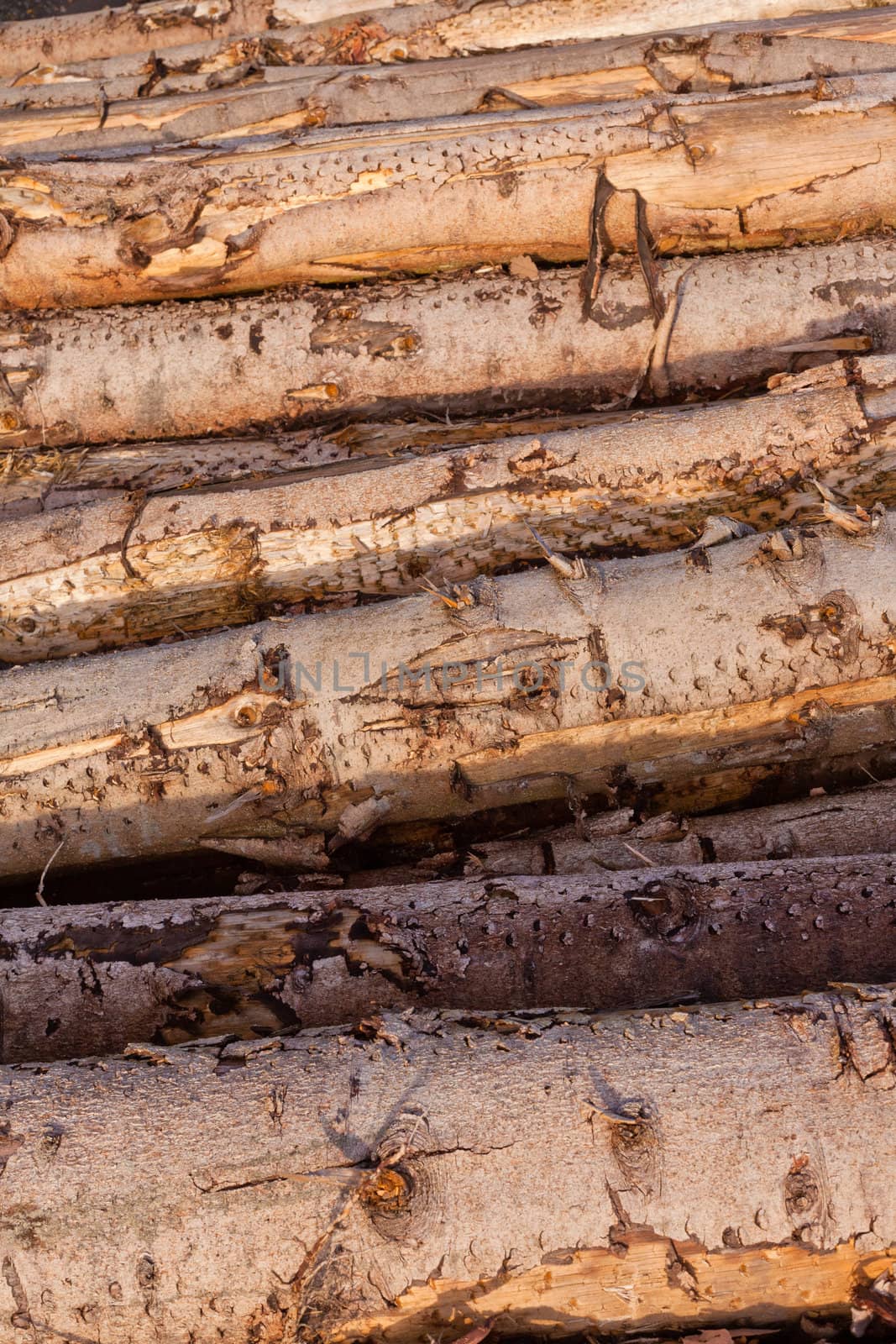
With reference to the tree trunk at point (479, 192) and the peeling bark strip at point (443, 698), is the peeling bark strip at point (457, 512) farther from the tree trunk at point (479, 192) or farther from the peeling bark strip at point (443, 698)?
the tree trunk at point (479, 192)

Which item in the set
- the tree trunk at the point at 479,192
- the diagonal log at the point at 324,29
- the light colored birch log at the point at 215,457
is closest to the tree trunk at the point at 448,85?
the diagonal log at the point at 324,29

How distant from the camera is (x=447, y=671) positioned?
253cm

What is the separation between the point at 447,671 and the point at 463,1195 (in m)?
1.28

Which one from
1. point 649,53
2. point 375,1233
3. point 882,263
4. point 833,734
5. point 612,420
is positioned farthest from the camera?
point 649,53

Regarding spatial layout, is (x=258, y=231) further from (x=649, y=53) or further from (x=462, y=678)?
(x=462, y=678)

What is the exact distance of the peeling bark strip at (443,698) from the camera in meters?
2.51

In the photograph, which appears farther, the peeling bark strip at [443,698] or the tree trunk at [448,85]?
the tree trunk at [448,85]

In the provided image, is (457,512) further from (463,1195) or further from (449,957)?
(463,1195)

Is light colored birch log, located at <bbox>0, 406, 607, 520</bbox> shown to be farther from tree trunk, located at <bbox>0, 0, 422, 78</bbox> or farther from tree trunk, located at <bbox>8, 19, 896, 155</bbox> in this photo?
tree trunk, located at <bbox>0, 0, 422, 78</bbox>

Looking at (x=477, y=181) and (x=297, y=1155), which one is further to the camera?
(x=477, y=181)

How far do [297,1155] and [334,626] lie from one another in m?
1.40

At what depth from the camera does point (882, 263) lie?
10.8 ft

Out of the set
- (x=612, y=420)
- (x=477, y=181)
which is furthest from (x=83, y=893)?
(x=477, y=181)

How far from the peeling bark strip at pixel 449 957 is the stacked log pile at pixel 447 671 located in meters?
0.01
